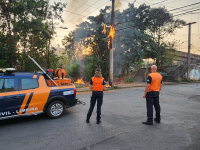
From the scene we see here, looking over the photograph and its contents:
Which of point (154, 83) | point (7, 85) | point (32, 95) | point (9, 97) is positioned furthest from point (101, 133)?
point (7, 85)

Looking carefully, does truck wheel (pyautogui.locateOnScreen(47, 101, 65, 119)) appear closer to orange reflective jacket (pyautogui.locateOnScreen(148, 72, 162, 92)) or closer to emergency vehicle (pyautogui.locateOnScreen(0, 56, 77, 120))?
emergency vehicle (pyautogui.locateOnScreen(0, 56, 77, 120))

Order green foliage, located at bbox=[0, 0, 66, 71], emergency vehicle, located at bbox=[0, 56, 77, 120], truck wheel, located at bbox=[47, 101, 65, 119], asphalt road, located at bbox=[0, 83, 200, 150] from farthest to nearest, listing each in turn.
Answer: green foliage, located at bbox=[0, 0, 66, 71], truck wheel, located at bbox=[47, 101, 65, 119], emergency vehicle, located at bbox=[0, 56, 77, 120], asphalt road, located at bbox=[0, 83, 200, 150]

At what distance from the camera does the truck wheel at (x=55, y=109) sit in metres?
4.99

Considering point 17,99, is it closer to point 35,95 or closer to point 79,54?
point 35,95

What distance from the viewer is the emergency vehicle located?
4352 millimetres

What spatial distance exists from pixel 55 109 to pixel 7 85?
1652mm

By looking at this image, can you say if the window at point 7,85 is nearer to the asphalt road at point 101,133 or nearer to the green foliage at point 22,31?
the asphalt road at point 101,133

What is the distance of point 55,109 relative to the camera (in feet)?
16.8

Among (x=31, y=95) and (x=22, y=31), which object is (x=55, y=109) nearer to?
(x=31, y=95)

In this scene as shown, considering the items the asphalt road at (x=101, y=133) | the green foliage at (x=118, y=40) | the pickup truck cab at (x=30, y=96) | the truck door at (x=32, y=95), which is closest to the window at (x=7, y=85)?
the pickup truck cab at (x=30, y=96)

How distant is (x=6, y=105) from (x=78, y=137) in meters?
2.31

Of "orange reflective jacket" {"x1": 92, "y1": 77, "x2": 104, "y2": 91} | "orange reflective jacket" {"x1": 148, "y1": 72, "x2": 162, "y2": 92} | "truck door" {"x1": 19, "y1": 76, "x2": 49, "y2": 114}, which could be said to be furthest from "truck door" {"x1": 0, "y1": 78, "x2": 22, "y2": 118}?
"orange reflective jacket" {"x1": 148, "y1": 72, "x2": 162, "y2": 92}

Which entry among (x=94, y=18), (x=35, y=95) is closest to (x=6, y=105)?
(x=35, y=95)

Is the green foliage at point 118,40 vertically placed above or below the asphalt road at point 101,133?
above
